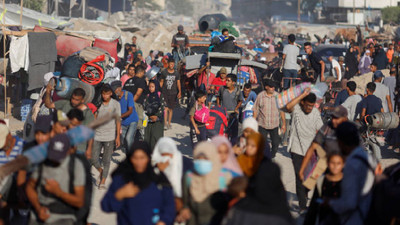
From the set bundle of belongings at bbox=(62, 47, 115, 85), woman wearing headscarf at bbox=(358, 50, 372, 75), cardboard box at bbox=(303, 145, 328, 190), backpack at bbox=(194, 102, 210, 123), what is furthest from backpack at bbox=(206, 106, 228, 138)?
woman wearing headscarf at bbox=(358, 50, 372, 75)

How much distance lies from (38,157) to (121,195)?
729 mm

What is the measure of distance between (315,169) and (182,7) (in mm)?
131997

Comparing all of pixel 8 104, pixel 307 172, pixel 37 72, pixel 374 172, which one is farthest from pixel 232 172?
pixel 8 104

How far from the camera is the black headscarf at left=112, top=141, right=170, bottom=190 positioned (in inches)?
204

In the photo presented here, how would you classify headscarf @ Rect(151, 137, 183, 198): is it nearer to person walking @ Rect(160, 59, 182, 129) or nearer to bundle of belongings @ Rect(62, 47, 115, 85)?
bundle of belongings @ Rect(62, 47, 115, 85)

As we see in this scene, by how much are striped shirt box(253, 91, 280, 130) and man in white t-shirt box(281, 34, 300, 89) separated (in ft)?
15.9

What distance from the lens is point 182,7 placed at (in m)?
137

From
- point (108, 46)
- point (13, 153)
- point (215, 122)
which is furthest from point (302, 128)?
point (108, 46)

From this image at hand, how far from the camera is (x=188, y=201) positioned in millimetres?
5441

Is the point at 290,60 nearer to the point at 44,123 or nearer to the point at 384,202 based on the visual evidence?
the point at 44,123

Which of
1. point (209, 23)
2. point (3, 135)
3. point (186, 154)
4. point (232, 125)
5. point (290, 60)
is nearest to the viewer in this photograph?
point (3, 135)

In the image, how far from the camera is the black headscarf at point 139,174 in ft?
17.0

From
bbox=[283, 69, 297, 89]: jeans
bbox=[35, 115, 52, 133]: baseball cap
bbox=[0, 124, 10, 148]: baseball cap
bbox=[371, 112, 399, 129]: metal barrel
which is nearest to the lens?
bbox=[0, 124, 10, 148]: baseball cap

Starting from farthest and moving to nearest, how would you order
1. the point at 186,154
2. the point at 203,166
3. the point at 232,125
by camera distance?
the point at 186,154 < the point at 232,125 < the point at 203,166
